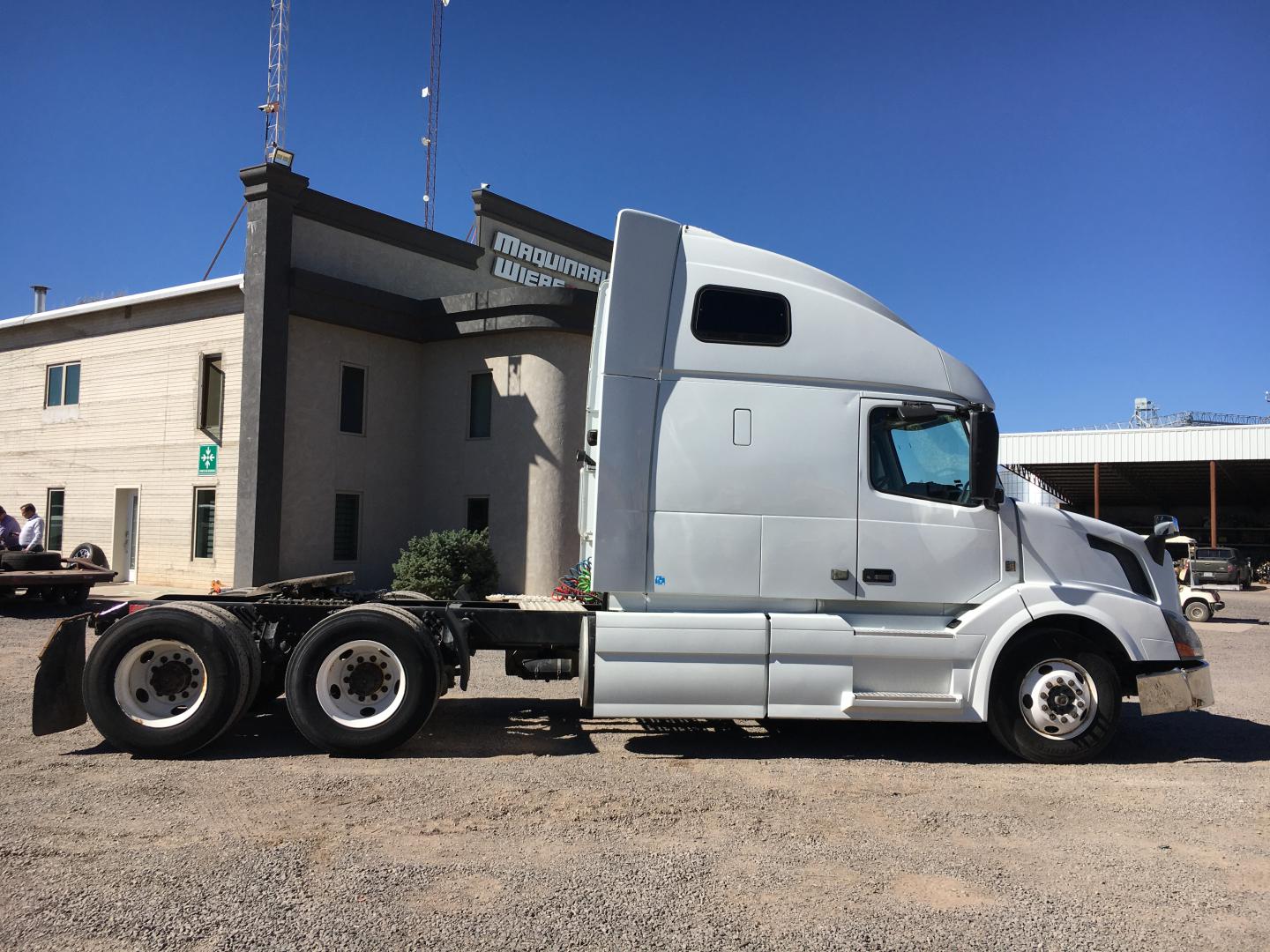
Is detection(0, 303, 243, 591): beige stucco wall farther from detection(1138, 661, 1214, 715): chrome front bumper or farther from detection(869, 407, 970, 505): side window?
detection(1138, 661, 1214, 715): chrome front bumper

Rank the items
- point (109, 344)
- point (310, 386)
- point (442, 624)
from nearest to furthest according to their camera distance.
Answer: point (442, 624)
point (310, 386)
point (109, 344)

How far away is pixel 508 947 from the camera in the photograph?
149 inches

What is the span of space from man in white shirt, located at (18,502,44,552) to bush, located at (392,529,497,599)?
6220 mm

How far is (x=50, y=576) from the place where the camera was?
15.5 metres

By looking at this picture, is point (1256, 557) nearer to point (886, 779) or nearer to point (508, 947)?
point (886, 779)

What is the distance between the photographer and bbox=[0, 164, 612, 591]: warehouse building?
59.8 feet

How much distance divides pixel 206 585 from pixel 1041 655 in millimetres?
17187


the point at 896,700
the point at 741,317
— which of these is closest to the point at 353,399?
the point at 741,317

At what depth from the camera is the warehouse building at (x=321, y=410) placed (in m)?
18.2

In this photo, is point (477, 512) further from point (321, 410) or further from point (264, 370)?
point (264, 370)

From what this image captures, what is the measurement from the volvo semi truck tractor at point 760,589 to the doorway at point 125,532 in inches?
627

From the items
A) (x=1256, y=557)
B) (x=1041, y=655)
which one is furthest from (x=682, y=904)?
(x=1256, y=557)

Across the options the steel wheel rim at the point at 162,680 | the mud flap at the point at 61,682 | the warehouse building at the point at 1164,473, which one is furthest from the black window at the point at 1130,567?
the warehouse building at the point at 1164,473

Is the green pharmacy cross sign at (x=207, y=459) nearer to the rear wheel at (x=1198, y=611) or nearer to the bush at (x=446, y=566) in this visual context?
the bush at (x=446, y=566)
